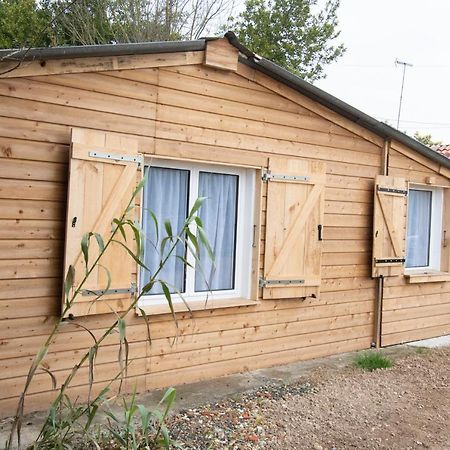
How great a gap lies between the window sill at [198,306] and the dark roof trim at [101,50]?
6.33 ft

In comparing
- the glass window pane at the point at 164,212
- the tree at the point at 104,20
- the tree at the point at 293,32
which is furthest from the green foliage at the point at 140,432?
the tree at the point at 293,32

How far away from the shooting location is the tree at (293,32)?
1593cm

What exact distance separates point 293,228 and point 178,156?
4.42 feet

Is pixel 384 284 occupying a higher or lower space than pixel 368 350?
higher

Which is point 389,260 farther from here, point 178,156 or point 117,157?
point 117,157

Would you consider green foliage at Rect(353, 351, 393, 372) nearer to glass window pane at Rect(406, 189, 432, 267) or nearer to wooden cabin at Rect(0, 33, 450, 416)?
wooden cabin at Rect(0, 33, 450, 416)

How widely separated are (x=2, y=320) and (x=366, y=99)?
106 feet

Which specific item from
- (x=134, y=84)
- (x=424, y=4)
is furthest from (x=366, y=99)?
(x=134, y=84)

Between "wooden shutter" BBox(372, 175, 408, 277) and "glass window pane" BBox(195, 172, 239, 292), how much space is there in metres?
1.82

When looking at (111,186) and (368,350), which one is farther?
(368,350)

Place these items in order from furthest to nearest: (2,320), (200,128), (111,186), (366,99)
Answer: (366,99) < (200,128) < (111,186) < (2,320)

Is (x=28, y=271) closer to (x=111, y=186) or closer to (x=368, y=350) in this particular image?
(x=111, y=186)

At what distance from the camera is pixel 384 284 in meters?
6.32

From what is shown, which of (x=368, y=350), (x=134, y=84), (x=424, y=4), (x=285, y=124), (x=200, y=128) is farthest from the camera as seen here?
(x=424, y=4)
